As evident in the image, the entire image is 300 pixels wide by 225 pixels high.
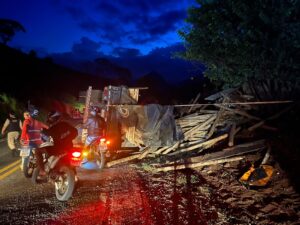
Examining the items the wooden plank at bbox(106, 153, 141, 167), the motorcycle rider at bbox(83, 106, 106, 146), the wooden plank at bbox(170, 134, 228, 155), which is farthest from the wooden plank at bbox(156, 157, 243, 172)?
the motorcycle rider at bbox(83, 106, 106, 146)

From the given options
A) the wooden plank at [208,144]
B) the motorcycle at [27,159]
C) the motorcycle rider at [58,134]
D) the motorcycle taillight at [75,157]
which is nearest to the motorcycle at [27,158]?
the motorcycle at [27,159]

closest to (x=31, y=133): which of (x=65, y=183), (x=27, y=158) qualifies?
(x=27, y=158)

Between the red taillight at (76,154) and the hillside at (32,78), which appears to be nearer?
the red taillight at (76,154)

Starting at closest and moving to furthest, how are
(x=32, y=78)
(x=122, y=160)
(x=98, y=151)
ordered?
(x=98, y=151)
(x=122, y=160)
(x=32, y=78)

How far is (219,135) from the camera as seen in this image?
401 inches

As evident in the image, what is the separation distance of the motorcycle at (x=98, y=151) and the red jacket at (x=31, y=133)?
77.9 inches

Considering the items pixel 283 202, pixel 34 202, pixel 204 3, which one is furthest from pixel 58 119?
pixel 204 3

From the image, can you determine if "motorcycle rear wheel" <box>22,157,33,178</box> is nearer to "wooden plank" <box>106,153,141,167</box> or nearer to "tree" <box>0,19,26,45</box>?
"wooden plank" <box>106,153,141,167</box>

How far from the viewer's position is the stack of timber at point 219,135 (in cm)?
855

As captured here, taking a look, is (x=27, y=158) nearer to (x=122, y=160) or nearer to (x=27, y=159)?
(x=27, y=159)

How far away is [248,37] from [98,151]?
7416 millimetres

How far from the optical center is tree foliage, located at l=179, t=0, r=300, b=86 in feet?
33.9

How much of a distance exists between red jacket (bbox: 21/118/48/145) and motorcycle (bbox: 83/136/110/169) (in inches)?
77.9

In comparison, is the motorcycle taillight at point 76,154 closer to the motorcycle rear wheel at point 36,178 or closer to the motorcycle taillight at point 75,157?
the motorcycle taillight at point 75,157
